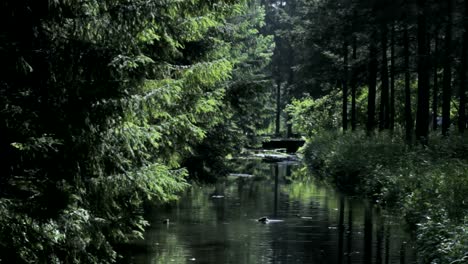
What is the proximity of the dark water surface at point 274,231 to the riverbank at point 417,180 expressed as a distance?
2.40 feet

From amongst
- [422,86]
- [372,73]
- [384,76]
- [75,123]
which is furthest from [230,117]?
[372,73]

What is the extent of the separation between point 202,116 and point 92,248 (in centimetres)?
740

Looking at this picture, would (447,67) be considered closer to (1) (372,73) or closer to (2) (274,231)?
(1) (372,73)

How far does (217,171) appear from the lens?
1066 inches

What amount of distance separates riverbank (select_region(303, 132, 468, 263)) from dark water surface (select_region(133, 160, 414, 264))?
733 mm

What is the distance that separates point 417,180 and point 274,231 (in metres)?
4.02

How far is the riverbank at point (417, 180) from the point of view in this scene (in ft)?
45.0

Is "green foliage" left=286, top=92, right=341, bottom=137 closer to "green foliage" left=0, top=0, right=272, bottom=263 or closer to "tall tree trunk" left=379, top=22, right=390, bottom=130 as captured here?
"tall tree trunk" left=379, top=22, right=390, bottom=130

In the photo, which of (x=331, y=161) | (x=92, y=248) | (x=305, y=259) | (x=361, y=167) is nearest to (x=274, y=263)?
(x=305, y=259)

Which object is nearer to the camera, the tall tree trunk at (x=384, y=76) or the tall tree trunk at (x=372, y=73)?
the tall tree trunk at (x=384, y=76)

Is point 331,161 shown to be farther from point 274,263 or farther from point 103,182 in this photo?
point 103,182

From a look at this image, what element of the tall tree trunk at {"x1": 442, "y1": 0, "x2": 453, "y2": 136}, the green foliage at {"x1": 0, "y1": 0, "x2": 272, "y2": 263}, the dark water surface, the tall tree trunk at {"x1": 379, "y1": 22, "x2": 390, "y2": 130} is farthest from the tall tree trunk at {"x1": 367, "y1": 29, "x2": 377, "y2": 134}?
the green foliage at {"x1": 0, "y1": 0, "x2": 272, "y2": 263}

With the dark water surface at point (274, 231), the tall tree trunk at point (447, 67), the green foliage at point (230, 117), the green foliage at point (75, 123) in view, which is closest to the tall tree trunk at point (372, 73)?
the tall tree trunk at point (447, 67)

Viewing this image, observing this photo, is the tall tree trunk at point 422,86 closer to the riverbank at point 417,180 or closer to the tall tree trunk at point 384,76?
the riverbank at point 417,180
